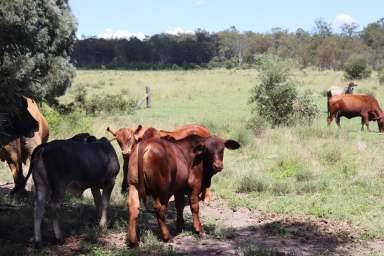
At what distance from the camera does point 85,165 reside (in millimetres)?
7113

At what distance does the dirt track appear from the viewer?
6.89 metres

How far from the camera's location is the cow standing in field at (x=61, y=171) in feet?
22.2

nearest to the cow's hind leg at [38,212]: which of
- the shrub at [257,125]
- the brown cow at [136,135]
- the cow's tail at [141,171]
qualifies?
the cow's tail at [141,171]

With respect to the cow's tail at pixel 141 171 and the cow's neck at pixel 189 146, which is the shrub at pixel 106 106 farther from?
the cow's tail at pixel 141 171

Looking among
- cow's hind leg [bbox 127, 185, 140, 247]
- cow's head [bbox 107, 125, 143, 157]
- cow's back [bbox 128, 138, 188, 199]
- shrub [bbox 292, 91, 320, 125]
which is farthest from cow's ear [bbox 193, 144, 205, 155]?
shrub [bbox 292, 91, 320, 125]

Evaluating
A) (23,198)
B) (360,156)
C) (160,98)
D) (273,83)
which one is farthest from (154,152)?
(160,98)

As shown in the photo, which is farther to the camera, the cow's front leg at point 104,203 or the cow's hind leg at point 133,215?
the cow's front leg at point 104,203

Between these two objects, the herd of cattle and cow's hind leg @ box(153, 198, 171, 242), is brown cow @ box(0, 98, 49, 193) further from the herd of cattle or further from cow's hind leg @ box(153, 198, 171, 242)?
cow's hind leg @ box(153, 198, 171, 242)

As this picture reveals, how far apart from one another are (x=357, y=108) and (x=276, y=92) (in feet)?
10.0

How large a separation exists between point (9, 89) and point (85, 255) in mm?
2219

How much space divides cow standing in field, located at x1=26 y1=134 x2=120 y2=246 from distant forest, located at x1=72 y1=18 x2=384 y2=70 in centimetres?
6822

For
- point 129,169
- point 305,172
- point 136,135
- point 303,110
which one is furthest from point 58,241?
point 303,110

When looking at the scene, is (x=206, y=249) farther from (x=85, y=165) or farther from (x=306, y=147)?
(x=306, y=147)

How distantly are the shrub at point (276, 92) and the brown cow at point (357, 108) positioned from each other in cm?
166
